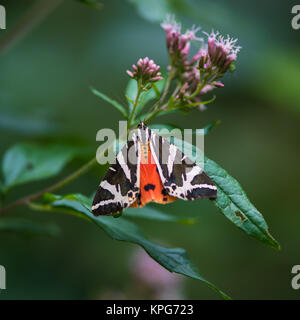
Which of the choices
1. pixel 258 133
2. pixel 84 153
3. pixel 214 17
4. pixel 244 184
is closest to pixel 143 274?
pixel 84 153

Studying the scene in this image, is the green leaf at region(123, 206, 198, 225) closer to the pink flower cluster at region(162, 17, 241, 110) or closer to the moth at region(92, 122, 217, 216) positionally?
the moth at region(92, 122, 217, 216)

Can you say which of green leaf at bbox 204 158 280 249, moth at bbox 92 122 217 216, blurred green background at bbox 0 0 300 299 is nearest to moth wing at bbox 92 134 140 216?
moth at bbox 92 122 217 216

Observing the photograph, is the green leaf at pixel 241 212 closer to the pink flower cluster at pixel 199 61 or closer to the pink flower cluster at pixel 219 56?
the pink flower cluster at pixel 199 61

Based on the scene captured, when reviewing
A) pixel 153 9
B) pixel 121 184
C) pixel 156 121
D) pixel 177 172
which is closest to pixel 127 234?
pixel 121 184

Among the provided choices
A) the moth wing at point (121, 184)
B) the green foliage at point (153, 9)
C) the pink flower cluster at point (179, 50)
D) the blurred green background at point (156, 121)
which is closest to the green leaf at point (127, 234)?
the moth wing at point (121, 184)

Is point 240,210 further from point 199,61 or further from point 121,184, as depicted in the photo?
point 199,61

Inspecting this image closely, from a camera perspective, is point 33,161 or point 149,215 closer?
point 149,215

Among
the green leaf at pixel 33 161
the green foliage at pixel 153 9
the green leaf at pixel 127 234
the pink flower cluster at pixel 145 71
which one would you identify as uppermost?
the green foliage at pixel 153 9
